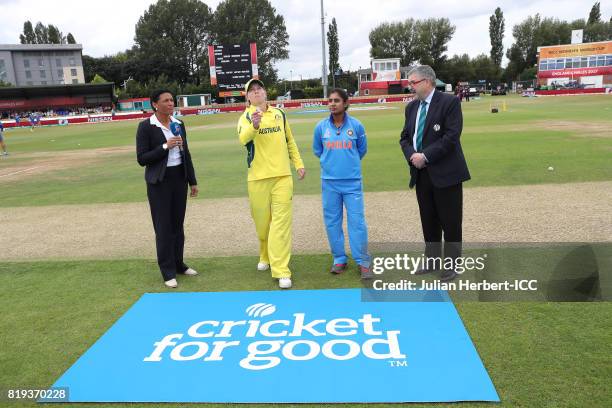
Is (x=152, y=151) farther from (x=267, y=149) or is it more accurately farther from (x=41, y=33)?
(x=41, y=33)

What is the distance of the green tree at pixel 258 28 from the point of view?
81750 mm

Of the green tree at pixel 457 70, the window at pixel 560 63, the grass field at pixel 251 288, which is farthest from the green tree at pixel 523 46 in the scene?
the grass field at pixel 251 288

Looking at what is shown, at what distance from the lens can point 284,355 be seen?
3.34 metres

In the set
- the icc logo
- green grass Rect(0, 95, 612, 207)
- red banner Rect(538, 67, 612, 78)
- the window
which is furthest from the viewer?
the window

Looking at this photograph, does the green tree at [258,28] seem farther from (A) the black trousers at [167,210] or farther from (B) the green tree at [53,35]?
(A) the black trousers at [167,210]

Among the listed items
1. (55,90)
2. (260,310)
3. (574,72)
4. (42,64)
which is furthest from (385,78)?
(260,310)

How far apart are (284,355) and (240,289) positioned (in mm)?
1397

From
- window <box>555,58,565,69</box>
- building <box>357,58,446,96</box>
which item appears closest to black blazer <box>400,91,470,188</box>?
building <box>357,58,446,96</box>

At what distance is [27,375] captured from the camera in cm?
326

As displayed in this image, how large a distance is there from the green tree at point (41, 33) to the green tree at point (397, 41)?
67.5 m

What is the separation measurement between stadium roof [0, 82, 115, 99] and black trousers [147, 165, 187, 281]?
63983 millimetres

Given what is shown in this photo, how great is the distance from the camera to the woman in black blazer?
4734mm

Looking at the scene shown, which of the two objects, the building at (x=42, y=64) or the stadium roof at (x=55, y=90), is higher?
the building at (x=42, y=64)

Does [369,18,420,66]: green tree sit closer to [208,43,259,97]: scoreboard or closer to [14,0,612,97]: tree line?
[14,0,612,97]: tree line
